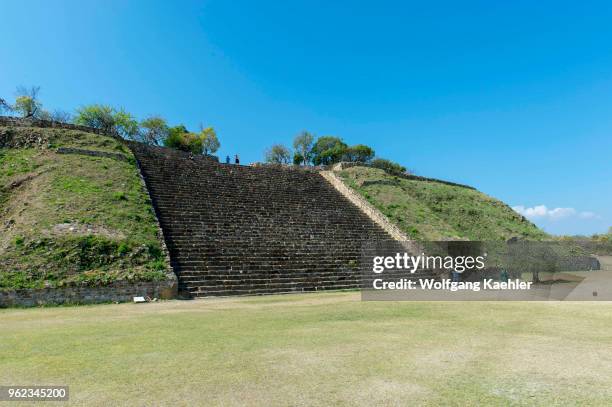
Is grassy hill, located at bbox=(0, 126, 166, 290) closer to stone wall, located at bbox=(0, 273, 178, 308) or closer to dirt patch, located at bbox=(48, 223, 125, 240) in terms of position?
dirt patch, located at bbox=(48, 223, 125, 240)

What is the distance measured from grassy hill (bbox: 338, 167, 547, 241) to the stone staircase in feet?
7.27

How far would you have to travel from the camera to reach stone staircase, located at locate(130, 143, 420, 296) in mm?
15508

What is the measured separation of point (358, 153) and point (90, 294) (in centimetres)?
5603

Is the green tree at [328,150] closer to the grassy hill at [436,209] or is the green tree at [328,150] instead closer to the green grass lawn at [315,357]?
the grassy hill at [436,209]

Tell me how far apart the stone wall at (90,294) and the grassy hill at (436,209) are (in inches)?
539

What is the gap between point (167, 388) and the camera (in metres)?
4.71

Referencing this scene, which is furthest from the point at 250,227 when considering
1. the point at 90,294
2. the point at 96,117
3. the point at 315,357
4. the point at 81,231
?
the point at 96,117

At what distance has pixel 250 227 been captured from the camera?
62.9 ft

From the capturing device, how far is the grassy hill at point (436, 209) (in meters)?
24.6

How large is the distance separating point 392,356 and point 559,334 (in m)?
3.68

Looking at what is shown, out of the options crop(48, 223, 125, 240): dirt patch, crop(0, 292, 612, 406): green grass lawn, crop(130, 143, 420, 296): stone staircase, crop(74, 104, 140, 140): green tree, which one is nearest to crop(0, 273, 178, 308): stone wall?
crop(130, 143, 420, 296): stone staircase

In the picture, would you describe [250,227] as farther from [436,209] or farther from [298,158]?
[298,158]

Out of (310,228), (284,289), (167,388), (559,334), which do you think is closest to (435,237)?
(310,228)

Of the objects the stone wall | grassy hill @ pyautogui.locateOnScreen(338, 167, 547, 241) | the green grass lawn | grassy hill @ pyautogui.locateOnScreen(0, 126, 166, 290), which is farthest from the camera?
grassy hill @ pyautogui.locateOnScreen(338, 167, 547, 241)
